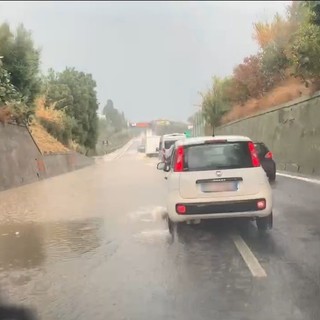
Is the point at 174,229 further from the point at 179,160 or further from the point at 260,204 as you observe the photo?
the point at 260,204

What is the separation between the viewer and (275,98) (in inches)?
1389

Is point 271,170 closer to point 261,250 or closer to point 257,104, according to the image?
point 261,250

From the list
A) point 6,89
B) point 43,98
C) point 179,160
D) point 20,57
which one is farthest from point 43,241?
point 43,98

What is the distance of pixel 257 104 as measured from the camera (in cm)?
4306

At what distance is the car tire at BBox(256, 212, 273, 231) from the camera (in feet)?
30.5

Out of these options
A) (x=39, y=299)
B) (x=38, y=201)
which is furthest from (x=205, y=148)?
(x=38, y=201)

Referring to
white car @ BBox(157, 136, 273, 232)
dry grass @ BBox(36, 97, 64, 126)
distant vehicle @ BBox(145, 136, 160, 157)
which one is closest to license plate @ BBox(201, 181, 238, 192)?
white car @ BBox(157, 136, 273, 232)

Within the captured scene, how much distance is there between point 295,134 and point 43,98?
89.2 feet

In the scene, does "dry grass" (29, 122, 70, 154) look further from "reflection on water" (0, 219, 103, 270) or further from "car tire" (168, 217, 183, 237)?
"car tire" (168, 217, 183, 237)

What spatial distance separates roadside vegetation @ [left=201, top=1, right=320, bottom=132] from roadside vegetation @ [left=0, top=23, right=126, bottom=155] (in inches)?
503

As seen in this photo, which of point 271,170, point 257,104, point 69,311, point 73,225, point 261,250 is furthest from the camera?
point 257,104

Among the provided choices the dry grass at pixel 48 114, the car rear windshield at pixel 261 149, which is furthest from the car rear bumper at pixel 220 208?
the dry grass at pixel 48 114

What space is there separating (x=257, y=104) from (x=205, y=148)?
114 ft

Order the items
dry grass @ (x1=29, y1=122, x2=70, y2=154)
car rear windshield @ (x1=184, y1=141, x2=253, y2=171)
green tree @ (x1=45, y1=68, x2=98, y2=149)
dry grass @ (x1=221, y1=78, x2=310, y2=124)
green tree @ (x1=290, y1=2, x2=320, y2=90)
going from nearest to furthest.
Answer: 1. car rear windshield @ (x1=184, y1=141, x2=253, y2=171)
2. green tree @ (x1=290, y1=2, x2=320, y2=90)
3. dry grass @ (x1=221, y1=78, x2=310, y2=124)
4. dry grass @ (x1=29, y1=122, x2=70, y2=154)
5. green tree @ (x1=45, y1=68, x2=98, y2=149)
